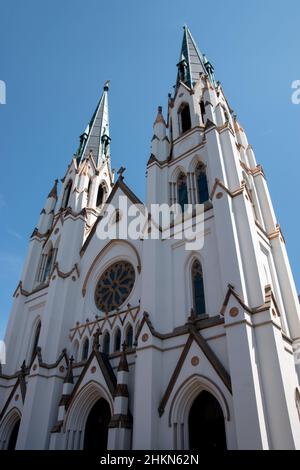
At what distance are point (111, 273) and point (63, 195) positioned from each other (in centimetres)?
1037

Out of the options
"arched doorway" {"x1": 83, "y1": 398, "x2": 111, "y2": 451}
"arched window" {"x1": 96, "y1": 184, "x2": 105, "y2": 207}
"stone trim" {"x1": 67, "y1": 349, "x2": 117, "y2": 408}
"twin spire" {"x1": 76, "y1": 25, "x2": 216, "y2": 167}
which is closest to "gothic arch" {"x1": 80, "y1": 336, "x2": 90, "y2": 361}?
"stone trim" {"x1": 67, "y1": 349, "x2": 117, "y2": 408}

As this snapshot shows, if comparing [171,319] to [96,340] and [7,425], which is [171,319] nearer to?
[96,340]

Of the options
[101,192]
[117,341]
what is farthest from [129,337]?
[101,192]

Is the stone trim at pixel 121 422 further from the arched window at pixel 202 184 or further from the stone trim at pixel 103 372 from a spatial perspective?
the arched window at pixel 202 184

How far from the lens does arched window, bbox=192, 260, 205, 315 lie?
12805mm

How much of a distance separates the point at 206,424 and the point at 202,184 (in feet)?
32.8

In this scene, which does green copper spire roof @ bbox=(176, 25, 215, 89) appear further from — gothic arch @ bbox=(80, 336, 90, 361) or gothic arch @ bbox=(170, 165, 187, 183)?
gothic arch @ bbox=(80, 336, 90, 361)

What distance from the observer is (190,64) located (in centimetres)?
2464

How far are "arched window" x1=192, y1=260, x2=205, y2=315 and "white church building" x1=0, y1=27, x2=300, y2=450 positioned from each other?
0.05 m

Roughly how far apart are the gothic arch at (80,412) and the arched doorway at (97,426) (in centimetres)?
17

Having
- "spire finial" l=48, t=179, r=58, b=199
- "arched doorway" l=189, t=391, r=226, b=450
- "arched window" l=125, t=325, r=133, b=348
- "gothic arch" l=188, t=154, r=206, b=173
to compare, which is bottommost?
"arched doorway" l=189, t=391, r=226, b=450

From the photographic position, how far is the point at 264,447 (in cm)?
843
